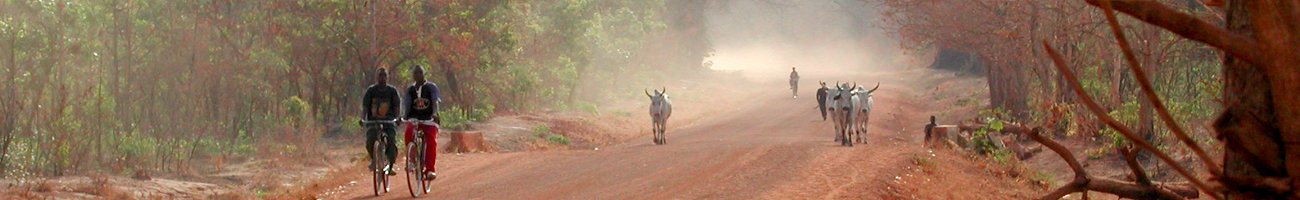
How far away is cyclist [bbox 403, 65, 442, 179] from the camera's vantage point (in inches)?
522

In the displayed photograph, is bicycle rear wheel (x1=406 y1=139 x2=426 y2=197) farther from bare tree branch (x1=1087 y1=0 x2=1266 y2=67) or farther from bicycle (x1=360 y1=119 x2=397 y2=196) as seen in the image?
bare tree branch (x1=1087 y1=0 x2=1266 y2=67)

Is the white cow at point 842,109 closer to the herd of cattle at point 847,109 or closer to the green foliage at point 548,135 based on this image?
the herd of cattle at point 847,109

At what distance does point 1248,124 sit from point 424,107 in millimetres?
11251

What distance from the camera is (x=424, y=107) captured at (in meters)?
13.3

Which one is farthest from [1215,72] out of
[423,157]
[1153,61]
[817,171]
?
[423,157]

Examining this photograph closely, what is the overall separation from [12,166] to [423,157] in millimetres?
4289

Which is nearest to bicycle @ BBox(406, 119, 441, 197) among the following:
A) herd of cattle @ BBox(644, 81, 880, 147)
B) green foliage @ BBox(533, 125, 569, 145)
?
herd of cattle @ BBox(644, 81, 880, 147)

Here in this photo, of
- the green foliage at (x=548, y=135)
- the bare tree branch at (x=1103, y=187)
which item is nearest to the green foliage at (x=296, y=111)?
the green foliage at (x=548, y=135)

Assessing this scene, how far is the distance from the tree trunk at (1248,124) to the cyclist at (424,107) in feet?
36.4

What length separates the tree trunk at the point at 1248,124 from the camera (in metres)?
2.37

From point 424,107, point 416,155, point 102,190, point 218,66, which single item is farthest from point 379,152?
point 218,66

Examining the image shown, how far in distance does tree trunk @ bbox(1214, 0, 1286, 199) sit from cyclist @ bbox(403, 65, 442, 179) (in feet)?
36.4

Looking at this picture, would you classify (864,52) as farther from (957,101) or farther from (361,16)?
(361,16)

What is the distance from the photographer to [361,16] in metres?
26.2
